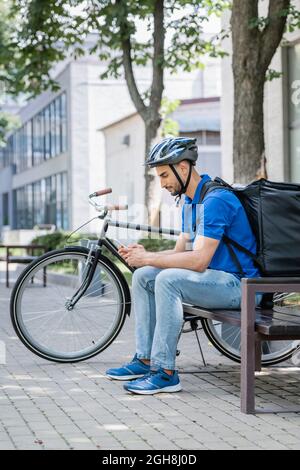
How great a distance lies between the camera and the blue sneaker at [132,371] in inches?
250

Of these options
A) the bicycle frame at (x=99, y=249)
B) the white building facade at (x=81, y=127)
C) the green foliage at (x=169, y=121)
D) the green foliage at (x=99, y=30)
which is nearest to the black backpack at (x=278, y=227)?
the bicycle frame at (x=99, y=249)

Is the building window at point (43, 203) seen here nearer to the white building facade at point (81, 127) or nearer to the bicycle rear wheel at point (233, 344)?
the white building facade at point (81, 127)

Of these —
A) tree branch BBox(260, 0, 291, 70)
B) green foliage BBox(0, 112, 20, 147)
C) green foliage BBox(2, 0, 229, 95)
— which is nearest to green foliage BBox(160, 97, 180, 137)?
green foliage BBox(2, 0, 229, 95)

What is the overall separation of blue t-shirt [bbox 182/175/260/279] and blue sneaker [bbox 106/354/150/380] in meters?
0.88

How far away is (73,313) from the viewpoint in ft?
23.5

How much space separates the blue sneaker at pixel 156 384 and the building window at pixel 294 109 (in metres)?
11.3

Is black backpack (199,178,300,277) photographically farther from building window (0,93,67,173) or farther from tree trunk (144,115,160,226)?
building window (0,93,67,173)

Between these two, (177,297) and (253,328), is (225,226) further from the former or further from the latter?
(253,328)

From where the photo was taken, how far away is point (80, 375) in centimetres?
668

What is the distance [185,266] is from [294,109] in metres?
11.6

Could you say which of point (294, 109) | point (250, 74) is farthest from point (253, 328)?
point (294, 109)

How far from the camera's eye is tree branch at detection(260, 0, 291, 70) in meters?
11.6
